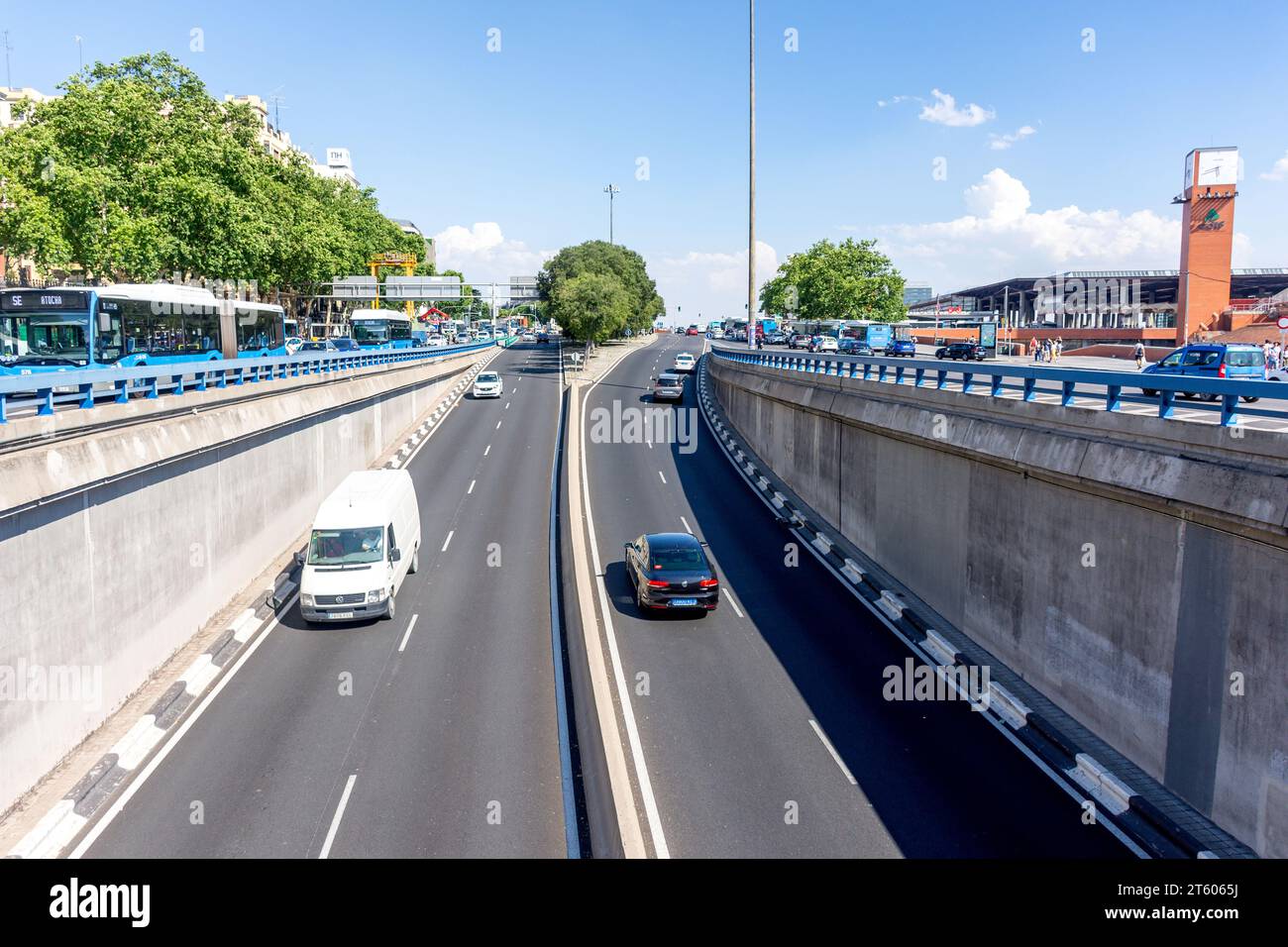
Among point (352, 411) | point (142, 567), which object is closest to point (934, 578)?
point (142, 567)

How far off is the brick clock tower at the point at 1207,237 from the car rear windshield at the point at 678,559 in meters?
68.6

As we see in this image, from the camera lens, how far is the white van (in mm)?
18156

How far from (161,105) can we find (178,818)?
45745 mm

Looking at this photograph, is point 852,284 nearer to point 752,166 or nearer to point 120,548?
point 752,166

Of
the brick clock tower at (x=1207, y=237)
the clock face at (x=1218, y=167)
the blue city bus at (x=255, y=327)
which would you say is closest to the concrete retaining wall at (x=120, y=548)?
the blue city bus at (x=255, y=327)

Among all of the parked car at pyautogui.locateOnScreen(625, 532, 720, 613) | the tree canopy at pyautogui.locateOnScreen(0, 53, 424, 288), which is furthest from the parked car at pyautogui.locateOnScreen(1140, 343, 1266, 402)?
the tree canopy at pyautogui.locateOnScreen(0, 53, 424, 288)

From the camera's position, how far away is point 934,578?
18.6 m

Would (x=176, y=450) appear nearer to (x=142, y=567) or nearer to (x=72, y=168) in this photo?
(x=142, y=567)

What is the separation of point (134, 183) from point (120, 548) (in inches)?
1285

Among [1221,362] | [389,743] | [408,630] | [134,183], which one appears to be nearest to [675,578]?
[408,630]

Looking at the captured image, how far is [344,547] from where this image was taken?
18.8 m

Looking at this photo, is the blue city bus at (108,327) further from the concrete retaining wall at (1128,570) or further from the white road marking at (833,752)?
the concrete retaining wall at (1128,570)

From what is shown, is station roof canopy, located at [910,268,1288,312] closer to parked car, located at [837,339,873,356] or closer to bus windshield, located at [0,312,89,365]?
parked car, located at [837,339,873,356]

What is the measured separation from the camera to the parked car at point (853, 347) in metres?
58.9
